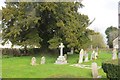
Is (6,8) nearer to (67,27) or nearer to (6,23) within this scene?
(6,23)

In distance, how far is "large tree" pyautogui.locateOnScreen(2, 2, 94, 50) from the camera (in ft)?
106

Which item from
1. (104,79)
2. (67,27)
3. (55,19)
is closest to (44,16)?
(55,19)

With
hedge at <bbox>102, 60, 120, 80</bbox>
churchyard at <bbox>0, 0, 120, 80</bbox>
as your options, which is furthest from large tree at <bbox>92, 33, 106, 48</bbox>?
hedge at <bbox>102, 60, 120, 80</bbox>

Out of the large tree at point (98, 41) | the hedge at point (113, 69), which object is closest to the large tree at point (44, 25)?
the hedge at point (113, 69)

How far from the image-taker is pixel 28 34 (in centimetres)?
3397

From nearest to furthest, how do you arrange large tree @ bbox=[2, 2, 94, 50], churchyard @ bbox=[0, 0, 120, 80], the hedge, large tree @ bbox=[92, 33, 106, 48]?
the hedge
churchyard @ bbox=[0, 0, 120, 80]
large tree @ bbox=[2, 2, 94, 50]
large tree @ bbox=[92, 33, 106, 48]

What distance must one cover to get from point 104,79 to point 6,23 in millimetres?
21994

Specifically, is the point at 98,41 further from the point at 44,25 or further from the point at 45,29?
the point at 44,25

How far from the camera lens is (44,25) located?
35.7 m

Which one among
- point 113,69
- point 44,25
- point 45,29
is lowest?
point 113,69

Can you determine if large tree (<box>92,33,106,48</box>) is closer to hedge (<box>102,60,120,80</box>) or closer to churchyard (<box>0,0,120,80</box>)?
churchyard (<box>0,0,120,80</box>)

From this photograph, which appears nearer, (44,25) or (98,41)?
(44,25)

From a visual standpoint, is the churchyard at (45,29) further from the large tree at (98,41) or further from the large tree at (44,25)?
the large tree at (98,41)

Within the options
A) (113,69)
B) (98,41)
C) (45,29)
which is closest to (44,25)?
(45,29)
